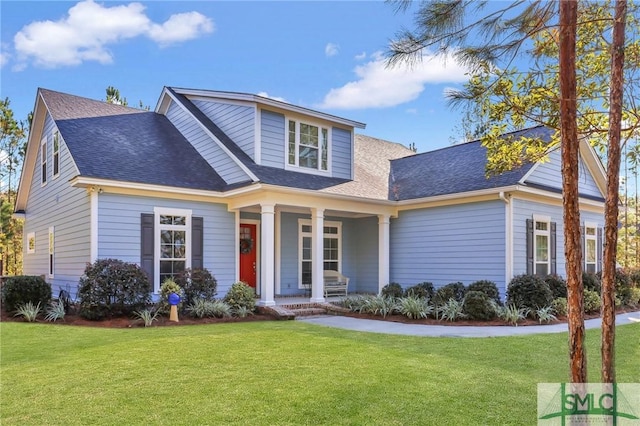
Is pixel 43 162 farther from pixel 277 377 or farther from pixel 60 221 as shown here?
pixel 277 377

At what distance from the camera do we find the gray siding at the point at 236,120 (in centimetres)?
1256

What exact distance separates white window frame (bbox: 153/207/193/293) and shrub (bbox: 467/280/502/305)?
7139 millimetres

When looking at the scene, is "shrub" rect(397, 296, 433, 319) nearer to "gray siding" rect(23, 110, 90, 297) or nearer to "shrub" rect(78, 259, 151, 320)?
"shrub" rect(78, 259, 151, 320)

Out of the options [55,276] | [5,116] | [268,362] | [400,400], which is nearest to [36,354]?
[268,362]

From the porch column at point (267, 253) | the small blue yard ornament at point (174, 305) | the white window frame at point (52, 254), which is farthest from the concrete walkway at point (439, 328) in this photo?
the white window frame at point (52, 254)

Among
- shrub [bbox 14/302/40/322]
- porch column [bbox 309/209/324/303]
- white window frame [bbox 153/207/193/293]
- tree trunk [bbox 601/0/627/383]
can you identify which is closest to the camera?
tree trunk [bbox 601/0/627/383]

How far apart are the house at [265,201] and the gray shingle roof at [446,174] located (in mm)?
62

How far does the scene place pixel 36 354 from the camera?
236 inches

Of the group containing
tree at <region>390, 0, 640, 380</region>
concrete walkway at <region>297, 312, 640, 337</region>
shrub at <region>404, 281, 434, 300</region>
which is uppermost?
tree at <region>390, 0, 640, 380</region>

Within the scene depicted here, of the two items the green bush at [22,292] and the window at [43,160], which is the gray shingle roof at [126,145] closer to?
the window at [43,160]

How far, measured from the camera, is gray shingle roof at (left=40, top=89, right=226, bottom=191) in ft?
35.5

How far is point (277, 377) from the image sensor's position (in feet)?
16.0

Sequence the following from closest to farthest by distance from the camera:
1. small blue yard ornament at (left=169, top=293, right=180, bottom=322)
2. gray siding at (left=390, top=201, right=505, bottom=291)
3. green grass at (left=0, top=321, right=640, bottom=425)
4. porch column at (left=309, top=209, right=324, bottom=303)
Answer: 1. green grass at (left=0, top=321, right=640, bottom=425)
2. small blue yard ornament at (left=169, top=293, right=180, bottom=322)
3. gray siding at (left=390, top=201, right=505, bottom=291)
4. porch column at (left=309, top=209, right=324, bottom=303)

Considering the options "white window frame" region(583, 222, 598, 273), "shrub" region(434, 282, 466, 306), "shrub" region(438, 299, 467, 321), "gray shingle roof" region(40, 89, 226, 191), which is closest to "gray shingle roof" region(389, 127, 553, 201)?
"shrub" region(434, 282, 466, 306)
